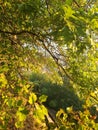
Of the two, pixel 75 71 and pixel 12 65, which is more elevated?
pixel 12 65

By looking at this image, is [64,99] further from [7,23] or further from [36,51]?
[7,23]

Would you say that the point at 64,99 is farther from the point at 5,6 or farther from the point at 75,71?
the point at 5,6

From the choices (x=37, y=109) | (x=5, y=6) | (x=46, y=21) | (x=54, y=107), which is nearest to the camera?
(x=37, y=109)

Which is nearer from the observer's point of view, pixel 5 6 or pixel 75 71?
pixel 5 6

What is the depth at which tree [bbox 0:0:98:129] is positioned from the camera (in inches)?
95.6

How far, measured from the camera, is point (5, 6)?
4.47 m

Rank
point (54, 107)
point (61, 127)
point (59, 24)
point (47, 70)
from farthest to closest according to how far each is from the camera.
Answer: point (54, 107)
point (47, 70)
point (59, 24)
point (61, 127)

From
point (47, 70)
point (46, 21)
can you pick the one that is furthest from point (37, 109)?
point (47, 70)

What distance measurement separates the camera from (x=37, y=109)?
2152mm

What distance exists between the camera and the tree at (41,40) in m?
2.43

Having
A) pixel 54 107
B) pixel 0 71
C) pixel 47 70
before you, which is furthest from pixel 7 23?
pixel 54 107

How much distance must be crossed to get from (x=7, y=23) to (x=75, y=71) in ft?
6.42

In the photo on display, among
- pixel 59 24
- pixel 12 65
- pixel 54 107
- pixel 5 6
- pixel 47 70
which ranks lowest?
pixel 54 107

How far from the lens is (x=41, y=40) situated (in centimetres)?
400
